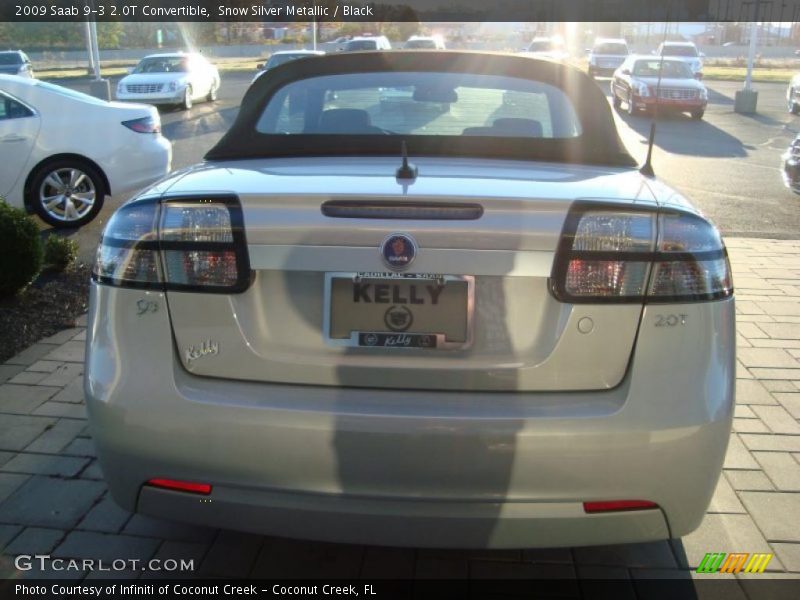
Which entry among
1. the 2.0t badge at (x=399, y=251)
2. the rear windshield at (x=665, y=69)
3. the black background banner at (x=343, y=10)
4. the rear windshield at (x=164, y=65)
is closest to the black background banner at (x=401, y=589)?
the 2.0t badge at (x=399, y=251)

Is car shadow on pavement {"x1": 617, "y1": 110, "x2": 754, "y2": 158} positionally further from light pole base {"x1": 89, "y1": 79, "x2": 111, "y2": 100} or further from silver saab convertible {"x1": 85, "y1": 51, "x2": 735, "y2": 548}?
light pole base {"x1": 89, "y1": 79, "x2": 111, "y2": 100}

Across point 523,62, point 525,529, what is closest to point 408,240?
point 525,529

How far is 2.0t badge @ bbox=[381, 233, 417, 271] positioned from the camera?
2131mm

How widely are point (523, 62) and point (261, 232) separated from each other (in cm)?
178

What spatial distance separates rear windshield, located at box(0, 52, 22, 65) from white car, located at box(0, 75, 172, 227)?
2361cm

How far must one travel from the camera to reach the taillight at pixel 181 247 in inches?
87.3

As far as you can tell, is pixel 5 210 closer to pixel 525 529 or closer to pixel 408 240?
pixel 408 240

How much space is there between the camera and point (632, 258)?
2.19 meters

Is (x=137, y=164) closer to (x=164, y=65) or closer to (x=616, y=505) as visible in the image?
(x=616, y=505)

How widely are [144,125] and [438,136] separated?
20.8 feet

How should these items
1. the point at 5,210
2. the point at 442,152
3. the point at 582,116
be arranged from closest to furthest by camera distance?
the point at 442,152 → the point at 582,116 → the point at 5,210

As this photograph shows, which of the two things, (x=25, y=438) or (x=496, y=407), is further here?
(x=25, y=438)

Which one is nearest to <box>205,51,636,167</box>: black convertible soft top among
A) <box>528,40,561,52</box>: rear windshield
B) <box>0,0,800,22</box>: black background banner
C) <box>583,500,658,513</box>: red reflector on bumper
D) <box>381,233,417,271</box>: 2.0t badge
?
<box>381,233,417,271</box>: 2.0t badge

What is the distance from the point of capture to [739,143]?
1605cm
